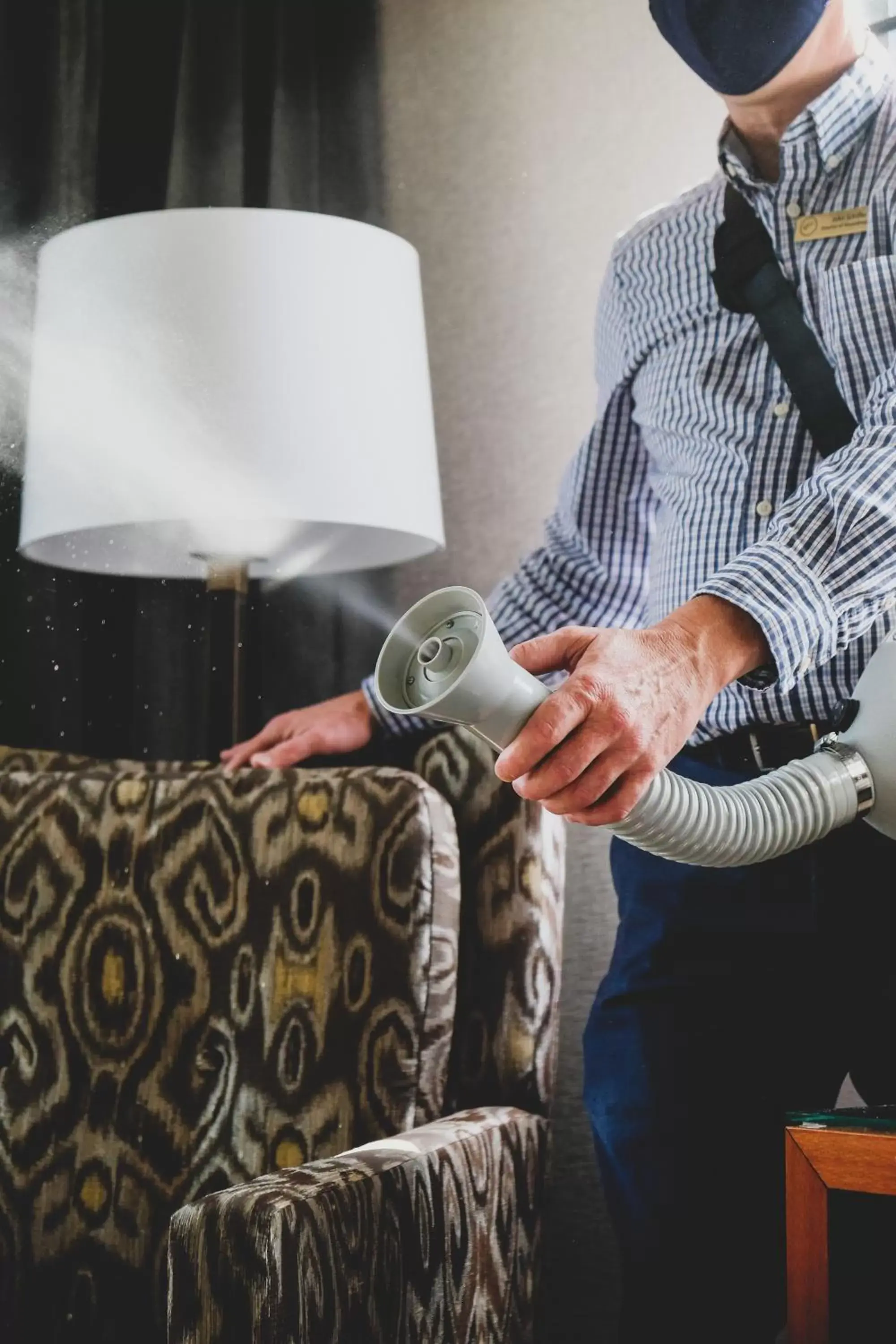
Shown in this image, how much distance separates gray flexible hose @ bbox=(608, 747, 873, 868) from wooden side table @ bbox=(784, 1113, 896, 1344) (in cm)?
16

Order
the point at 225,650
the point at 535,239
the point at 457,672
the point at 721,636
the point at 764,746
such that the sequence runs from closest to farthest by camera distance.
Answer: the point at 457,672, the point at 721,636, the point at 764,746, the point at 225,650, the point at 535,239

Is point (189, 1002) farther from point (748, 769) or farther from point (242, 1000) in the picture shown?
point (748, 769)

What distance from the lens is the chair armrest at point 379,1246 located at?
73 centimetres

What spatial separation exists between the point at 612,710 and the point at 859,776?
216 mm

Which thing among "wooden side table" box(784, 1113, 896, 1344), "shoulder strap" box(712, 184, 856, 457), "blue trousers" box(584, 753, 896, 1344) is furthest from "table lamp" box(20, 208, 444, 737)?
"wooden side table" box(784, 1113, 896, 1344)

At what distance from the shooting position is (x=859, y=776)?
767 mm

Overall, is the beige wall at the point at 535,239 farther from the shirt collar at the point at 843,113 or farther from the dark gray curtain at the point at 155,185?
the shirt collar at the point at 843,113

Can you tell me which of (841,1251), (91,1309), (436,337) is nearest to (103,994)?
(91,1309)

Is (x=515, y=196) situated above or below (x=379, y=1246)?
above

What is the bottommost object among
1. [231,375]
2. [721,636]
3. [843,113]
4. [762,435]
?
[721,636]

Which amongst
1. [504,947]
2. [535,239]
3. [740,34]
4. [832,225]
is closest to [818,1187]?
[504,947]

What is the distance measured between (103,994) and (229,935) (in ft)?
0.41

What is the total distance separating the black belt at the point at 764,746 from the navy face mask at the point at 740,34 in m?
0.51

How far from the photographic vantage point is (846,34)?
0.96 meters
